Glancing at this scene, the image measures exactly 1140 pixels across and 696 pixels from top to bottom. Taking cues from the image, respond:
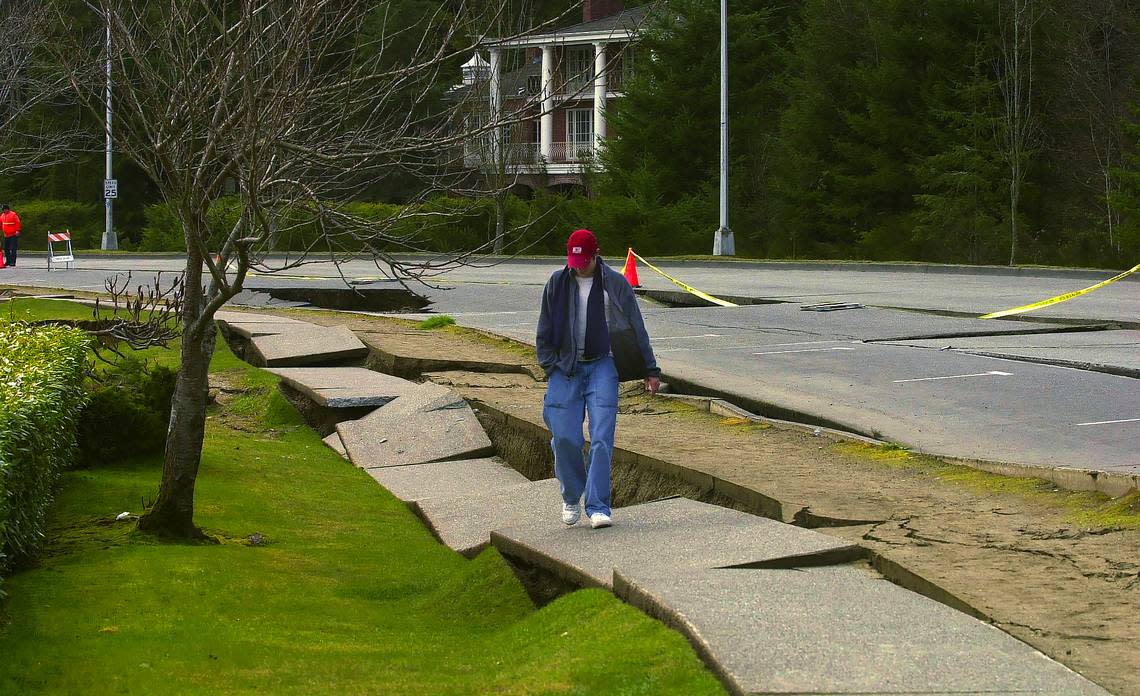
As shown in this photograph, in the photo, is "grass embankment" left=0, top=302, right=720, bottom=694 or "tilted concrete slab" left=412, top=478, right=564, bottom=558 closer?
"grass embankment" left=0, top=302, right=720, bottom=694

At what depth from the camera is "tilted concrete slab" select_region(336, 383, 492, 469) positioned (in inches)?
422

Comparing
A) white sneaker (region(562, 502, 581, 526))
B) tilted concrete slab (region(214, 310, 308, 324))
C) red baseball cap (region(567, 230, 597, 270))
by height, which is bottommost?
white sneaker (region(562, 502, 581, 526))

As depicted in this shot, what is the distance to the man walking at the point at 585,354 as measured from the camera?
709 cm

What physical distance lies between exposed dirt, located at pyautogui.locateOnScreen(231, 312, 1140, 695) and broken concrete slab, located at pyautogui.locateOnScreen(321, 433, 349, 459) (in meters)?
1.45

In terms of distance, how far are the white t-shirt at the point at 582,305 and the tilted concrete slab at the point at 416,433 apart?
3.80 meters

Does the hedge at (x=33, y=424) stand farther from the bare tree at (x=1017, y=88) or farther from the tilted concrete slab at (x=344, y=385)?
the bare tree at (x=1017, y=88)

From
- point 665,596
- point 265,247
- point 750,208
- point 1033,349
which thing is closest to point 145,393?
point 265,247

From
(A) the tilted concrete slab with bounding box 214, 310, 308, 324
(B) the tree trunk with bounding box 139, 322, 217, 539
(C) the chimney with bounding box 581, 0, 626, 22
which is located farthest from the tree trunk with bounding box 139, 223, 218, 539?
(C) the chimney with bounding box 581, 0, 626, 22

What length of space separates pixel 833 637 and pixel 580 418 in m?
2.58

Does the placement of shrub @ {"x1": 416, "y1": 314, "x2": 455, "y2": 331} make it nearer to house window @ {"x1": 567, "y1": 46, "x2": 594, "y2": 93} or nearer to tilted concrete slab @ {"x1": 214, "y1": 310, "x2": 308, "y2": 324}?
tilted concrete slab @ {"x1": 214, "y1": 310, "x2": 308, "y2": 324}

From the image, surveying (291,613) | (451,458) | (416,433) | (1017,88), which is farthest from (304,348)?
(1017,88)

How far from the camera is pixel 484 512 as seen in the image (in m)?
8.45

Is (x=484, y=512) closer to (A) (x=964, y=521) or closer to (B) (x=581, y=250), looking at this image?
(B) (x=581, y=250)

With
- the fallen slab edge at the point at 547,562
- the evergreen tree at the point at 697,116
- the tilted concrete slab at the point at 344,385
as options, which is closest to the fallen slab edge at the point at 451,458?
the tilted concrete slab at the point at 344,385
